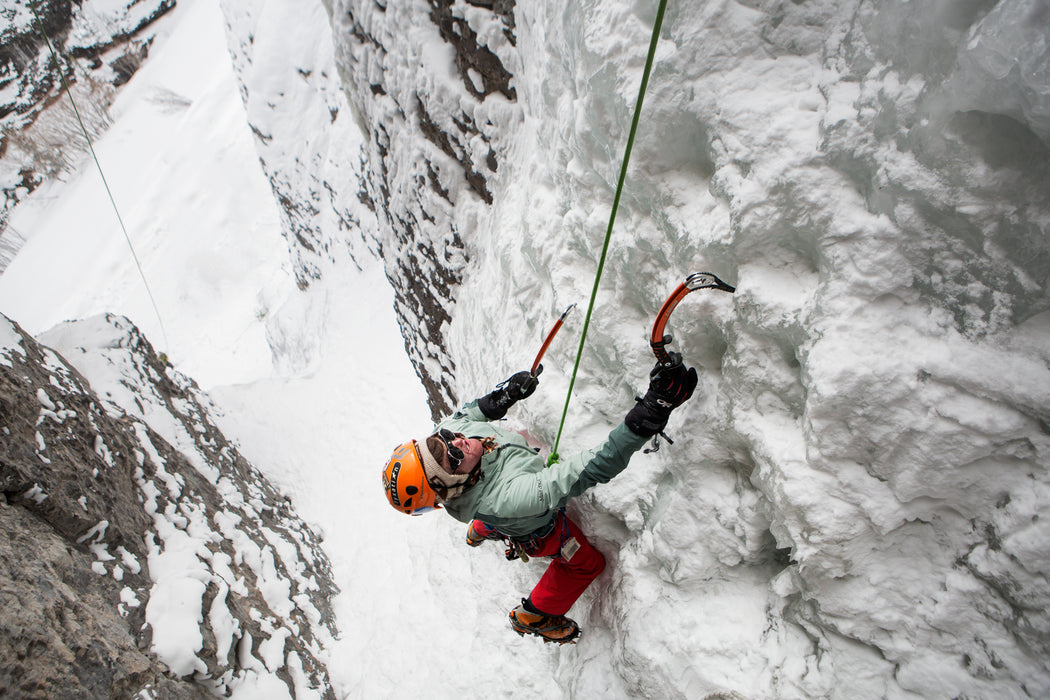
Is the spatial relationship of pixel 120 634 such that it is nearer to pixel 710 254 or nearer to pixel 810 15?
pixel 710 254

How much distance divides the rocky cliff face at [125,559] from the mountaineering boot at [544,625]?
1.42m

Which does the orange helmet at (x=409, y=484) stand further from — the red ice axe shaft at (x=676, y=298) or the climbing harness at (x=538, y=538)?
the red ice axe shaft at (x=676, y=298)

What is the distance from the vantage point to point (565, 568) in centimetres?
252

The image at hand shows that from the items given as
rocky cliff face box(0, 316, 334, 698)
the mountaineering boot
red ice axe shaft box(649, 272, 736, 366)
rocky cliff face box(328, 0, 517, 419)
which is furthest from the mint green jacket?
rocky cliff face box(328, 0, 517, 419)

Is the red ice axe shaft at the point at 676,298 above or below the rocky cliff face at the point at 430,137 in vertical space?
below

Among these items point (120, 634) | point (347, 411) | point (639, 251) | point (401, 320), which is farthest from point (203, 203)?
point (639, 251)

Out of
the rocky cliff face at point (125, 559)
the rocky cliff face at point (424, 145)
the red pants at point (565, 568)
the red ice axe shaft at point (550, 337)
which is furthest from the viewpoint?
the rocky cliff face at point (424, 145)

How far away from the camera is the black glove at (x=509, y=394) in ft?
8.17

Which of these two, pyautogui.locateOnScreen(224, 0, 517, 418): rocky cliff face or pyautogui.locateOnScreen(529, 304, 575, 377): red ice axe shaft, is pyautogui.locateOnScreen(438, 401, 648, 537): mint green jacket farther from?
pyautogui.locateOnScreen(224, 0, 517, 418): rocky cliff face

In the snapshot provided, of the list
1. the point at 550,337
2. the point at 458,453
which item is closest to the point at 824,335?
the point at 550,337

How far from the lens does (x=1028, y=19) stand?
1.07 m

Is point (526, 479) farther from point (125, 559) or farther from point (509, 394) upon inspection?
point (125, 559)

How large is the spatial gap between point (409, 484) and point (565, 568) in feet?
3.10

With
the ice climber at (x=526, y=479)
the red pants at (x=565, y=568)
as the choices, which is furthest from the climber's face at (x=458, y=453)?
the red pants at (x=565, y=568)
